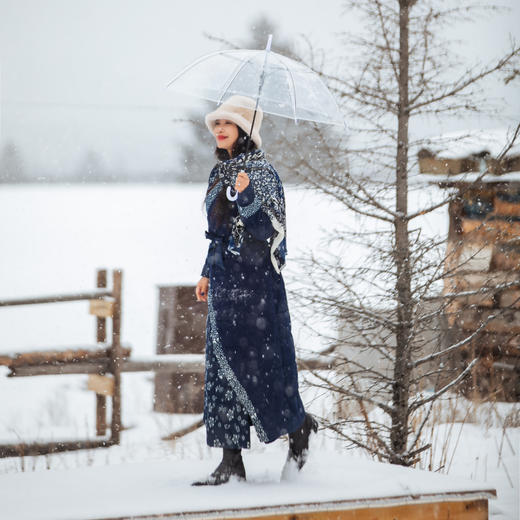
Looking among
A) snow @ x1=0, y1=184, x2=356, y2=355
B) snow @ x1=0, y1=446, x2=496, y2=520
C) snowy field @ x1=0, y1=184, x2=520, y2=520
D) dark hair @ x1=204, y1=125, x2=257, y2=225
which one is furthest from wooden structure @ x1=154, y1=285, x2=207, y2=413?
dark hair @ x1=204, y1=125, x2=257, y2=225

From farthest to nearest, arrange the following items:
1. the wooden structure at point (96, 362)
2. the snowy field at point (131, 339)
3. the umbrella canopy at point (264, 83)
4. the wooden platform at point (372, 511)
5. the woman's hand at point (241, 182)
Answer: the wooden structure at point (96, 362), the snowy field at point (131, 339), the umbrella canopy at point (264, 83), the woman's hand at point (241, 182), the wooden platform at point (372, 511)

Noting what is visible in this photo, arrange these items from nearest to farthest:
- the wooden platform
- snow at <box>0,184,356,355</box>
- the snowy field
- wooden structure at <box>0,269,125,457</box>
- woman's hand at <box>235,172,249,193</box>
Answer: the wooden platform
woman's hand at <box>235,172,249,193</box>
the snowy field
wooden structure at <box>0,269,125,457</box>
snow at <box>0,184,356,355</box>

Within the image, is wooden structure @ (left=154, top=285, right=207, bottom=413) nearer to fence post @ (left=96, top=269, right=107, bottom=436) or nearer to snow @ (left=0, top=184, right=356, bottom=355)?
fence post @ (left=96, top=269, right=107, bottom=436)

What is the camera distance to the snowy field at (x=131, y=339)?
10.5 feet

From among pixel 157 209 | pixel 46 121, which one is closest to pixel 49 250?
pixel 157 209

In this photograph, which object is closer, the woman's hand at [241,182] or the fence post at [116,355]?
the woman's hand at [241,182]

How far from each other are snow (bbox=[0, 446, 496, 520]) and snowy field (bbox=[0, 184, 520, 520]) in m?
0.02

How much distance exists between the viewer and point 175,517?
240 centimetres

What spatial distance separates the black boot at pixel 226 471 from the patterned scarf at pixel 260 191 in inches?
31.5

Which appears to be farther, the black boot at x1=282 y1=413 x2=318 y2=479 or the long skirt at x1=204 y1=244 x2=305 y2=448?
the black boot at x1=282 y1=413 x2=318 y2=479

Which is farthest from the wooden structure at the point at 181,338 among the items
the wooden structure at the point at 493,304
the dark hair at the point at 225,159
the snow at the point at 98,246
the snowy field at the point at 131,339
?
the dark hair at the point at 225,159

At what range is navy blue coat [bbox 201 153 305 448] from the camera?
2.77m

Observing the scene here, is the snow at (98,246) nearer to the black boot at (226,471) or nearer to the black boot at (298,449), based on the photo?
the black boot at (298,449)

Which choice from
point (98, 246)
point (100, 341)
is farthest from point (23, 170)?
point (100, 341)
